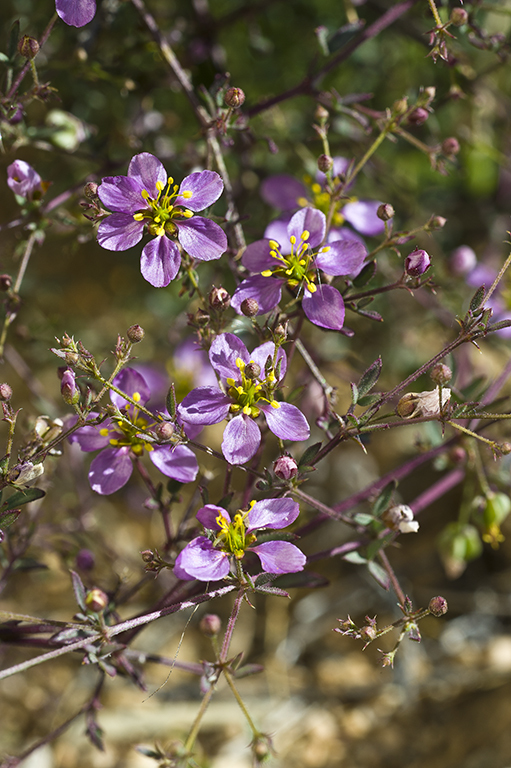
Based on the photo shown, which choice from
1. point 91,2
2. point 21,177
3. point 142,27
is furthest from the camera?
point 142,27

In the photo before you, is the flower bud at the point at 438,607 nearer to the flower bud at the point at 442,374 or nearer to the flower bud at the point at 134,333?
the flower bud at the point at 442,374

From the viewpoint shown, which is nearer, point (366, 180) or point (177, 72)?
Answer: point (177, 72)

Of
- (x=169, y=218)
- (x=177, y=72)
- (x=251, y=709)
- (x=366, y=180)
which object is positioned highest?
(x=177, y=72)

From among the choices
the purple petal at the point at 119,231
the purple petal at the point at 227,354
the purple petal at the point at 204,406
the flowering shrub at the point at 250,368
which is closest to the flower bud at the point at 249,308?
the flowering shrub at the point at 250,368

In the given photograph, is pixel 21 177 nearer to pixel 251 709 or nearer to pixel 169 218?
pixel 169 218

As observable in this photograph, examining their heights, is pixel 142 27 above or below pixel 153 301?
above

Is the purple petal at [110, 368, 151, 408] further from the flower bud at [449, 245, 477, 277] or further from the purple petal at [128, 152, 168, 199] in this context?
the flower bud at [449, 245, 477, 277]

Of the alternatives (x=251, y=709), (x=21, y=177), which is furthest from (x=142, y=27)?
(x=251, y=709)
